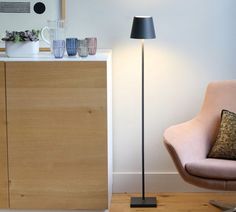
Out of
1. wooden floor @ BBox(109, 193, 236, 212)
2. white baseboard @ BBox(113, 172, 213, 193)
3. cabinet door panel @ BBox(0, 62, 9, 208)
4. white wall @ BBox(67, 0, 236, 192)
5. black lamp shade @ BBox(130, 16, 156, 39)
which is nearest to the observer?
cabinet door panel @ BBox(0, 62, 9, 208)

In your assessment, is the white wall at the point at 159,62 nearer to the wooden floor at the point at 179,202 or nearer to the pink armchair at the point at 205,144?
the wooden floor at the point at 179,202

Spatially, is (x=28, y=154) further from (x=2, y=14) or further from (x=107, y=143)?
(x=2, y=14)

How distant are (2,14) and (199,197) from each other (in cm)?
186

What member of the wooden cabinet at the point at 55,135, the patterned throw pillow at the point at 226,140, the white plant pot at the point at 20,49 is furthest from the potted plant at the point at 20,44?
the patterned throw pillow at the point at 226,140

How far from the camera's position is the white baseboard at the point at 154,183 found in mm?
3793

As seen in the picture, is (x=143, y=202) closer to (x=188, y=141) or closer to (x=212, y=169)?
(x=188, y=141)

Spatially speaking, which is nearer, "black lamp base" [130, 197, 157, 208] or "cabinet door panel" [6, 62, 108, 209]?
"cabinet door panel" [6, 62, 108, 209]

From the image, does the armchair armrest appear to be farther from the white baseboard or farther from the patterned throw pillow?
the white baseboard

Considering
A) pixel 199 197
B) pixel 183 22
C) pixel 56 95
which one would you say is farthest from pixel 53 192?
pixel 183 22

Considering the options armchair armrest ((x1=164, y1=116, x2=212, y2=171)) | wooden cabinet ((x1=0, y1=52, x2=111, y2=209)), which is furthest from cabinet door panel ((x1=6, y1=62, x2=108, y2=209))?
armchair armrest ((x1=164, y1=116, x2=212, y2=171))

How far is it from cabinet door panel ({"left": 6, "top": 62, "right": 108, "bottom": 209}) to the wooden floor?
1.39 feet

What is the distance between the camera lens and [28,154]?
3133mm

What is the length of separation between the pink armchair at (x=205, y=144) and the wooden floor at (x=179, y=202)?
278 millimetres

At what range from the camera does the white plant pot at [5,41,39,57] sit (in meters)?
3.14
